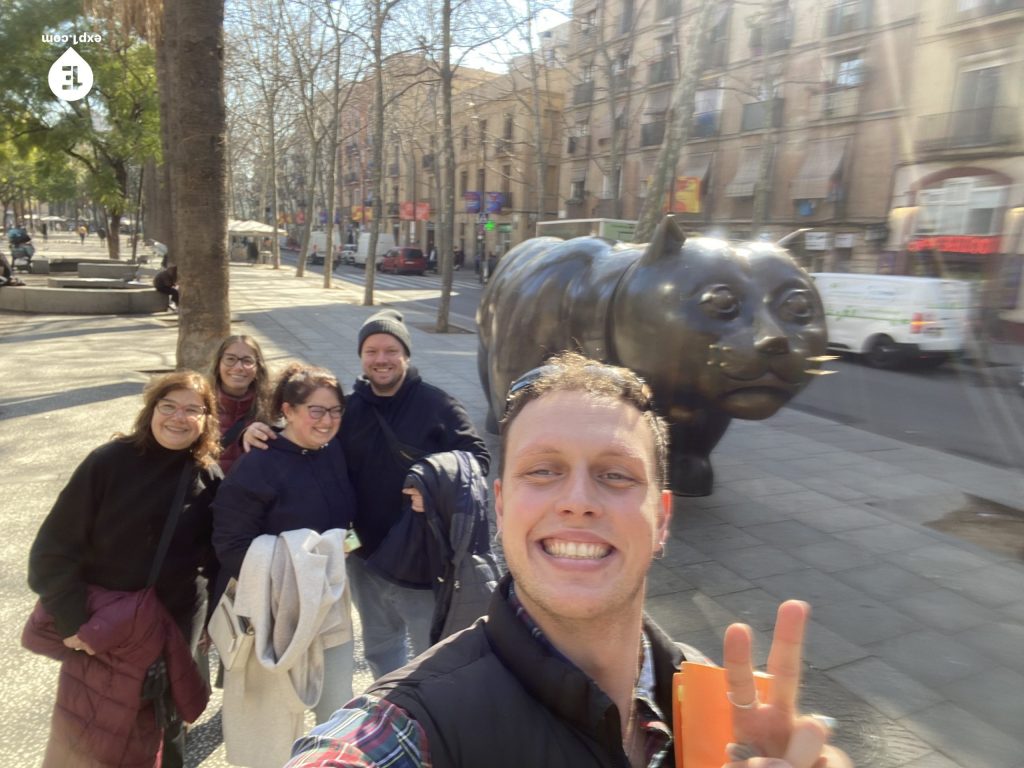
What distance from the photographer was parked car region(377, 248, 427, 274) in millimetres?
37500

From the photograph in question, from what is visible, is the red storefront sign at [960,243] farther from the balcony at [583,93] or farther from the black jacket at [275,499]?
the balcony at [583,93]

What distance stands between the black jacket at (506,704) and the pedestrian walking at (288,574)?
135cm

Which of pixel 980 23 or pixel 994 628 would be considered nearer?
pixel 994 628

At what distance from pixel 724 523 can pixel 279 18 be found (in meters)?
24.5

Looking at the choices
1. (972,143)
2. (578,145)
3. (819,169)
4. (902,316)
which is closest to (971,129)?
(972,143)

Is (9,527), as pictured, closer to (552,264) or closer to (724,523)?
(552,264)

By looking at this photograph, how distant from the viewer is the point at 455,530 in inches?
93.0

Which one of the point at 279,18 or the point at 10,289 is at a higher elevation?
the point at 279,18

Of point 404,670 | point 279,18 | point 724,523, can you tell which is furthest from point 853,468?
Answer: point 279,18

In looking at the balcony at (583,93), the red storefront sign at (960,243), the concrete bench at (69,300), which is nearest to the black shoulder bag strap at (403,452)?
the red storefront sign at (960,243)

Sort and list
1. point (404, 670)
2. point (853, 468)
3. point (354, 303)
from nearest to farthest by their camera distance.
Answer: point (404, 670) < point (853, 468) < point (354, 303)

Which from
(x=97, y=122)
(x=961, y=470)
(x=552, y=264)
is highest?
(x=97, y=122)

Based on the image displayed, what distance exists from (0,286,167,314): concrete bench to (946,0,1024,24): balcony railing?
16.5 meters

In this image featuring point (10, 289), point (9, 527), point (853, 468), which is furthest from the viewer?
point (10, 289)
